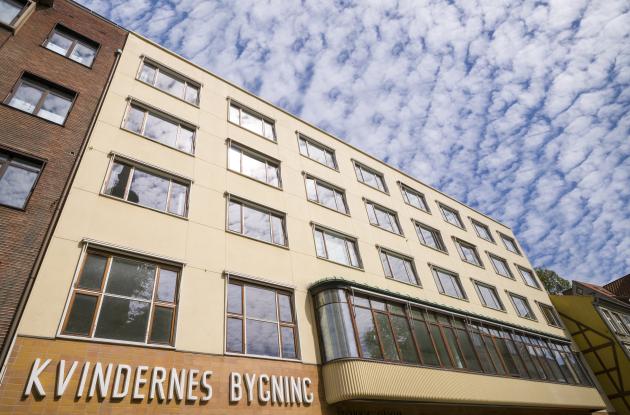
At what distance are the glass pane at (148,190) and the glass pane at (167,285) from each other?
2661 mm

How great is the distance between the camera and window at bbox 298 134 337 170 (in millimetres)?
21875

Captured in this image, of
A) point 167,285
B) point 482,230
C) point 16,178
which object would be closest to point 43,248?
point 16,178

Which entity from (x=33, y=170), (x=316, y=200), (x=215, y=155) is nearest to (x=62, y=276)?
(x=33, y=170)

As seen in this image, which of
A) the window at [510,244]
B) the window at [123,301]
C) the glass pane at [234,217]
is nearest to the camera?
the window at [123,301]

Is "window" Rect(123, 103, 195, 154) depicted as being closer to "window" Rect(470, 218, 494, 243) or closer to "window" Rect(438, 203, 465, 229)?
"window" Rect(438, 203, 465, 229)

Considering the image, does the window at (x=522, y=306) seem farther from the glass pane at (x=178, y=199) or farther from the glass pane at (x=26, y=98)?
the glass pane at (x=26, y=98)

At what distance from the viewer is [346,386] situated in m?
11.8

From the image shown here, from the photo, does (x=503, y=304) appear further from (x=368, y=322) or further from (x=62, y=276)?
(x=62, y=276)

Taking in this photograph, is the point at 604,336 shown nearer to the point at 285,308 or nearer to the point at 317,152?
the point at 317,152


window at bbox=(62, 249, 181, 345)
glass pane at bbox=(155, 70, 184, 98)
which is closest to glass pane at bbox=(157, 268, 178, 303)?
window at bbox=(62, 249, 181, 345)

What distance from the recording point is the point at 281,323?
1311cm

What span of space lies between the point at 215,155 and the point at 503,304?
22152mm

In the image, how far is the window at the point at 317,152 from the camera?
21.9 metres

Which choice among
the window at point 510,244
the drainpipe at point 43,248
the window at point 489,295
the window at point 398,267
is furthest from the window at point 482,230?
the drainpipe at point 43,248
